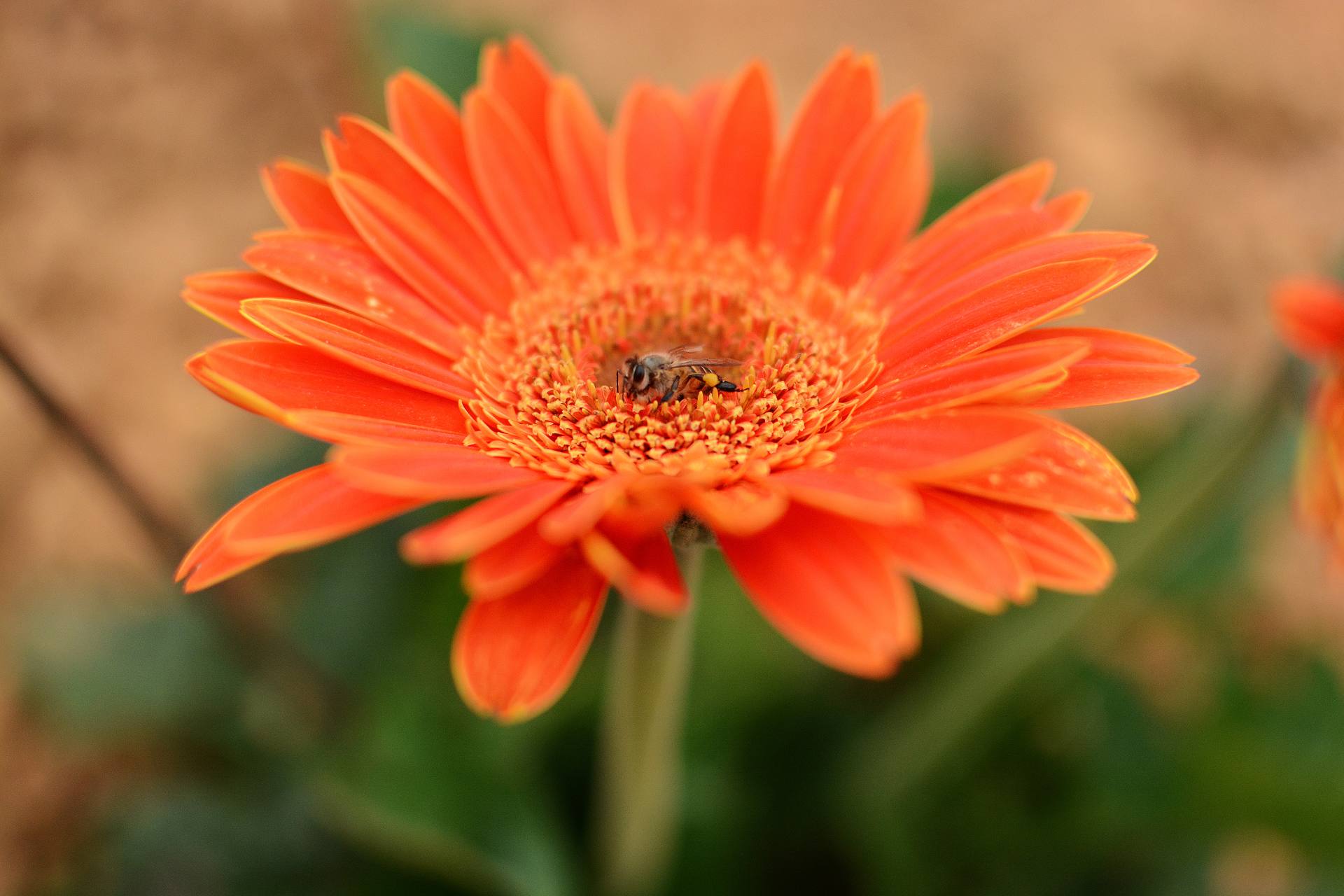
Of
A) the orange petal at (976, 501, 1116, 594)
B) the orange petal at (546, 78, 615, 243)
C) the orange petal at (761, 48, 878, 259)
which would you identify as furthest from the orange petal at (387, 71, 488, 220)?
the orange petal at (976, 501, 1116, 594)

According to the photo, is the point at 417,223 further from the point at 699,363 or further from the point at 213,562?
the point at 213,562

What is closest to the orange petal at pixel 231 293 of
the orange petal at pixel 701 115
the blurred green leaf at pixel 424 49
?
the orange petal at pixel 701 115

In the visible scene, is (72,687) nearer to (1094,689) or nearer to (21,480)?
(21,480)

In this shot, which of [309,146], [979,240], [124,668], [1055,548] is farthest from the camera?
[309,146]

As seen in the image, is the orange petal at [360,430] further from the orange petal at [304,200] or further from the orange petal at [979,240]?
the orange petal at [979,240]

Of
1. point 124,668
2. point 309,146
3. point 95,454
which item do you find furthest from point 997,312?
point 309,146
